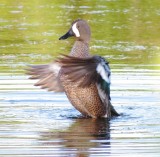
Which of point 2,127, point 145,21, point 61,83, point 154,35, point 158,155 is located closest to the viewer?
point 158,155

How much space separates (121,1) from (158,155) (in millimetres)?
15404

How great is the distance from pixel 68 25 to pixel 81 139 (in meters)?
9.71

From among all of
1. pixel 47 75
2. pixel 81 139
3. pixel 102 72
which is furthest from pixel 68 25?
pixel 81 139

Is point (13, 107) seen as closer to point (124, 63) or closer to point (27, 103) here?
point (27, 103)

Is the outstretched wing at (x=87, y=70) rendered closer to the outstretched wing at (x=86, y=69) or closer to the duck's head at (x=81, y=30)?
the outstretched wing at (x=86, y=69)

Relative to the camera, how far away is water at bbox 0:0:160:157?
9.83 m

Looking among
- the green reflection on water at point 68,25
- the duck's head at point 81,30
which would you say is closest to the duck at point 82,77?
the duck's head at point 81,30

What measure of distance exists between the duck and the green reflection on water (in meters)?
2.47

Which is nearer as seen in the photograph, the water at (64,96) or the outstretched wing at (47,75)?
the water at (64,96)

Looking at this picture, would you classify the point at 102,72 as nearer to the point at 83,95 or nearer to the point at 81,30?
the point at 83,95

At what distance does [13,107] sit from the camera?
12062 millimetres

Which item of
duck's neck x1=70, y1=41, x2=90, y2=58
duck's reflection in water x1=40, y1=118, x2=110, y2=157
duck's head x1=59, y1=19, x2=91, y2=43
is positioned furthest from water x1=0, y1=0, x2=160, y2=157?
duck's head x1=59, y1=19, x2=91, y2=43

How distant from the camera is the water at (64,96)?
32.2 ft

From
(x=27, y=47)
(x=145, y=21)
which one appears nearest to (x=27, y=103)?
(x=27, y=47)
